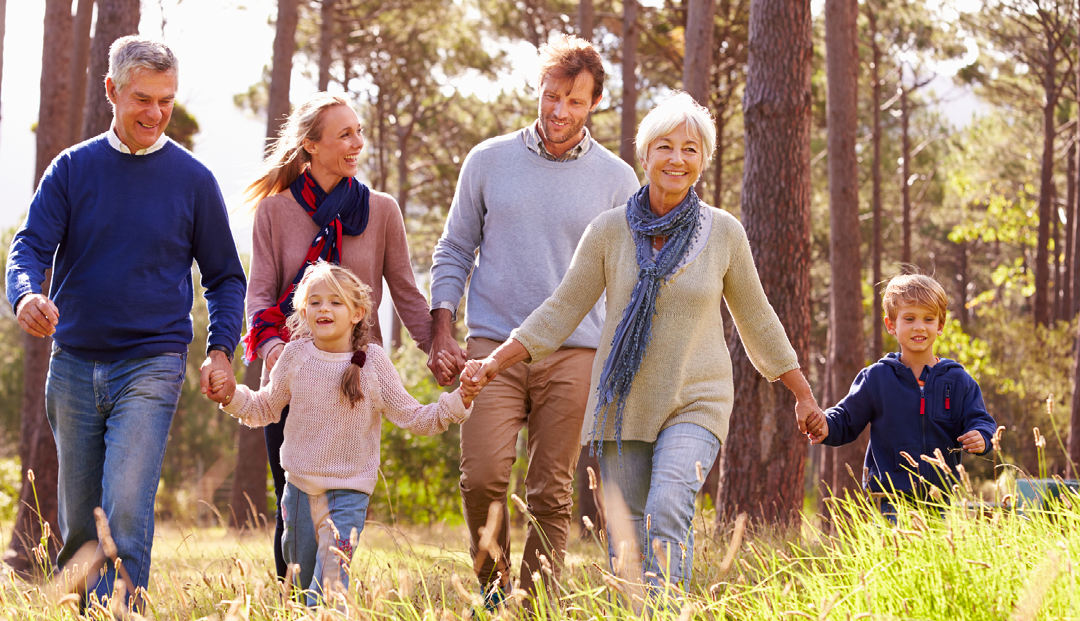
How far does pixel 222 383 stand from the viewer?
372 cm

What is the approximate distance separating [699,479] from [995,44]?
25039mm

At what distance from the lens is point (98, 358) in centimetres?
383

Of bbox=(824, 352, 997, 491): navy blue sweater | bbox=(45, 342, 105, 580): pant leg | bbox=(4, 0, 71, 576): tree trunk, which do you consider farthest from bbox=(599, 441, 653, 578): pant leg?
bbox=(4, 0, 71, 576): tree trunk

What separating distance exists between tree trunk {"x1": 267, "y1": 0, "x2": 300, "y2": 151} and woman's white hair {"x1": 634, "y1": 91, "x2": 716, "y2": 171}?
10522mm

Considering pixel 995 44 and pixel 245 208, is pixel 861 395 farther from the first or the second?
pixel 995 44

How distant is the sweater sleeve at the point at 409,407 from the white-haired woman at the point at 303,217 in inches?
16.7

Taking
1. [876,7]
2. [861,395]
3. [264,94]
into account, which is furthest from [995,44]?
[861,395]

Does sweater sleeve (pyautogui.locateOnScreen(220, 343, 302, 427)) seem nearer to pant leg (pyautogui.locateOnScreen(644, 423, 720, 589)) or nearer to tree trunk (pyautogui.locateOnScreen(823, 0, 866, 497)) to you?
pant leg (pyautogui.locateOnScreen(644, 423, 720, 589))

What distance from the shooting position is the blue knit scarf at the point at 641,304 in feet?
11.9

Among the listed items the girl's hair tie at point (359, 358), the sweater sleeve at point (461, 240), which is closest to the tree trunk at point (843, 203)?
the sweater sleeve at point (461, 240)

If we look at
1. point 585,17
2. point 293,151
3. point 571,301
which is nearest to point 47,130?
point 585,17

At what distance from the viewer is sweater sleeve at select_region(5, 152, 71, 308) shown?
3.64 m

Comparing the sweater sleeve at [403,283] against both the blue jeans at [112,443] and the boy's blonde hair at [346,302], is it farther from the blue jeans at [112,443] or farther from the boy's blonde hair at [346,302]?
the blue jeans at [112,443]

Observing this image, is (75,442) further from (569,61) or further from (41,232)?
(569,61)
